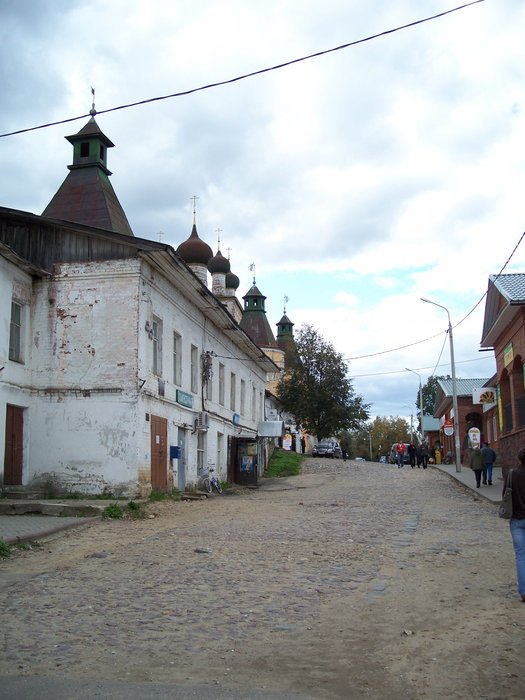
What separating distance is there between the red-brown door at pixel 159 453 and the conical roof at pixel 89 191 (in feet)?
21.7

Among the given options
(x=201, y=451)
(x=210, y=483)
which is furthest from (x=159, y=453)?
(x=201, y=451)

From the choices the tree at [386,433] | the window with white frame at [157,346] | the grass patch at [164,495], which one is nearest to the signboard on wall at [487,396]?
the grass patch at [164,495]

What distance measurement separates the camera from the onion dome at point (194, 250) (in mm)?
42562

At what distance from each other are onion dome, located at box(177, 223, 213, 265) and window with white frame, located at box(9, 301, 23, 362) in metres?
25.1

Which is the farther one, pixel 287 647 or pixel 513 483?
pixel 513 483

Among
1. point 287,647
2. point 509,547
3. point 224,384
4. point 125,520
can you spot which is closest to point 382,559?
point 509,547

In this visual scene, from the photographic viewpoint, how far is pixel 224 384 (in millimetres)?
28172

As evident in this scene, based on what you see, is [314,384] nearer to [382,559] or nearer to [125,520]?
[125,520]

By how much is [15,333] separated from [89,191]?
6.63 meters

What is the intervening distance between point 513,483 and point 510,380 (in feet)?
49.9

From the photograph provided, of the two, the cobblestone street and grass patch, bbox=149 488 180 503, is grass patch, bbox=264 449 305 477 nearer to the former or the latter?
grass patch, bbox=149 488 180 503

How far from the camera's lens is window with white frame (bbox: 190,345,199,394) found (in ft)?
74.8

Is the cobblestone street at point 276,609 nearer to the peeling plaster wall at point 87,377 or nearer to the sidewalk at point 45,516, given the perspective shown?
the sidewalk at point 45,516

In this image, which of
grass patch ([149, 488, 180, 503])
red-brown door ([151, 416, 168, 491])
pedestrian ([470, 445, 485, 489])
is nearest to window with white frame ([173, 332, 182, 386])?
red-brown door ([151, 416, 168, 491])
